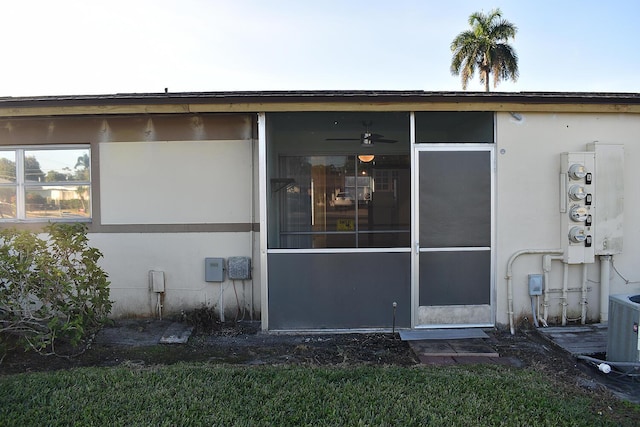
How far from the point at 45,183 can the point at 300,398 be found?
16.4ft

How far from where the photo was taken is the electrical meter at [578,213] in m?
4.99

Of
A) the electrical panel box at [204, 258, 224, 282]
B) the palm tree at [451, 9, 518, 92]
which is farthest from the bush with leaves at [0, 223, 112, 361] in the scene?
the palm tree at [451, 9, 518, 92]

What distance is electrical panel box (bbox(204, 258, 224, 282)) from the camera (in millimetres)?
5594

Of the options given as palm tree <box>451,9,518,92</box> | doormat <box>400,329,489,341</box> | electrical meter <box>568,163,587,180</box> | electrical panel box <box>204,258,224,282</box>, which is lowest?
doormat <box>400,329,489,341</box>

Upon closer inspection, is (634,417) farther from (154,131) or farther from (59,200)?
(59,200)

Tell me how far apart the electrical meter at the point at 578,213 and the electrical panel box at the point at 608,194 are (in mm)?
216

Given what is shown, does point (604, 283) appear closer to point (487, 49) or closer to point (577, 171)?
point (577, 171)

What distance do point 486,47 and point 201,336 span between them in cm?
2917

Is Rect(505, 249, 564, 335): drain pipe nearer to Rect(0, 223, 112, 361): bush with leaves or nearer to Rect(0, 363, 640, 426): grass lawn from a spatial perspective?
Rect(0, 363, 640, 426): grass lawn

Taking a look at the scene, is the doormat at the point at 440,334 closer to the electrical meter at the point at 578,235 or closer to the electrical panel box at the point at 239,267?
the electrical meter at the point at 578,235

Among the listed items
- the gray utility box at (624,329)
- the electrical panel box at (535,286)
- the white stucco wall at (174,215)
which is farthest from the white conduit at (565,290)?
the white stucco wall at (174,215)

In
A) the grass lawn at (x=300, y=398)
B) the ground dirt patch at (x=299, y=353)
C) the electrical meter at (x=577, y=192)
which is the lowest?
the ground dirt patch at (x=299, y=353)

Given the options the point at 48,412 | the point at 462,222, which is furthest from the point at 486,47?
the point at 48,412

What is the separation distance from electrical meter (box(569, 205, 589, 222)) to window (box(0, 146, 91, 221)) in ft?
21.6
